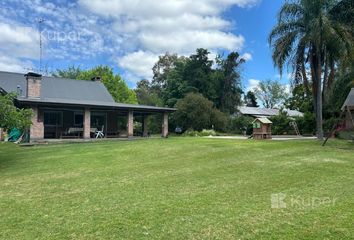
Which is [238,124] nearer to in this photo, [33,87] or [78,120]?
[78,120]

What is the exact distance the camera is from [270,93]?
249 ft

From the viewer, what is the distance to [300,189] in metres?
6.91

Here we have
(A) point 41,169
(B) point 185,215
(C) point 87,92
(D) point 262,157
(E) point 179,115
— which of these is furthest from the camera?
(E) point 179,115

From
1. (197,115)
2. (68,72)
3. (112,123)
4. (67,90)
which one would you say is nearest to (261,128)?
(197,115)

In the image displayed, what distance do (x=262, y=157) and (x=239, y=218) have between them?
6611 mm

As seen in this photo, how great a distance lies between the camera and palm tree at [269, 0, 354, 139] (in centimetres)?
1683

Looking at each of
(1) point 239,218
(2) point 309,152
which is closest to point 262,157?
(2) point 309,152

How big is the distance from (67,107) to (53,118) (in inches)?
93.6

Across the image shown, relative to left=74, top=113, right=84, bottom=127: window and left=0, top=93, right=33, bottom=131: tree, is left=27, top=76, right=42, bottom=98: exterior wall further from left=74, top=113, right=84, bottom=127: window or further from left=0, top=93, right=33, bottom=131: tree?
left=0, top=93, right=33, bottom=131: tree

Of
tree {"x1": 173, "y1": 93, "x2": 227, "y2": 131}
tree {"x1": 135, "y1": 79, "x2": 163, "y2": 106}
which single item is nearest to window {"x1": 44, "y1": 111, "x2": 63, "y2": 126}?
tree {"x1": 173, "y1": 93, "x2": 227, "y2": 131}

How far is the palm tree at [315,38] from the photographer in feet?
55.2

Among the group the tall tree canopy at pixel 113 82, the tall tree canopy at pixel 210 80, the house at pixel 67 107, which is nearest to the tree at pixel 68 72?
the tall tree canopy at pixel 113 82

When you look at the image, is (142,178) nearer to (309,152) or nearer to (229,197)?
(229,197)

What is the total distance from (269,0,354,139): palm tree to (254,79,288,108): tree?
57190 mm
